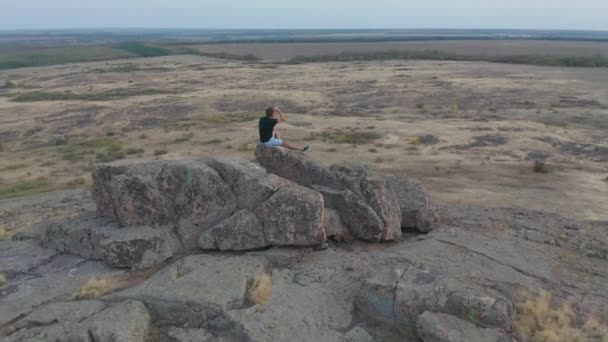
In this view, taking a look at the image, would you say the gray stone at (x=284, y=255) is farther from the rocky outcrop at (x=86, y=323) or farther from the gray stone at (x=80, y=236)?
the gray stone at (x=80, y=236)

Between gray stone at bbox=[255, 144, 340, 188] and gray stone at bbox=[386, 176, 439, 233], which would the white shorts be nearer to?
gray stone at bbox=[255, 144, 340, 188]

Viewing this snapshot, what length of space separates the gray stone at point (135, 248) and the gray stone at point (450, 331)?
664 cm

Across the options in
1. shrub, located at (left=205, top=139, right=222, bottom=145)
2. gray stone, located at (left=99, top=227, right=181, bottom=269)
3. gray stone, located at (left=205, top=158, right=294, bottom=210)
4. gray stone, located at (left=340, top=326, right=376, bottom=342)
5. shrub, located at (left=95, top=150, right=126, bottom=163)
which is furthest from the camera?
shrub, located at (left=205, top=139, right=222, bottom=145)

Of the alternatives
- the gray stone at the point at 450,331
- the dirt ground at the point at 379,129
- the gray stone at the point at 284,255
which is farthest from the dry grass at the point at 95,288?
the dirt ground at the point at 379,129

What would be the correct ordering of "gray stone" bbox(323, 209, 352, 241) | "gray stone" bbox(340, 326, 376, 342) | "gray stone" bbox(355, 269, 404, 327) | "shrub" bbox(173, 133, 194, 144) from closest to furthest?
"gray stone" bbox(340, 326, 376, 342)
"gray stone" bbox(355, 269, 404, 327)
"gray stone" bbox(323, 209, 352, 241)
"shrub" bbox(173, 133, 194, 144)

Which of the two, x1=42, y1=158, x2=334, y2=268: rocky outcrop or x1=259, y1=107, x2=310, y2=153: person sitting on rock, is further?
x1=259, y1=107, x2=310, y2=153: person sitting on rock

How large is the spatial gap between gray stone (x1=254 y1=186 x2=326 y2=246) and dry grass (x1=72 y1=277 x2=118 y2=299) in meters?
3.87

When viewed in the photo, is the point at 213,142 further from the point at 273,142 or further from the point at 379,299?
the point at 379,299

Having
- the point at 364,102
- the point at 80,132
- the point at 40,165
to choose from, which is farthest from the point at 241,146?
the point at 364,102

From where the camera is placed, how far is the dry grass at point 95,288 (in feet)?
38.1

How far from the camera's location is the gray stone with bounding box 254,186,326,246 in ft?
42.7

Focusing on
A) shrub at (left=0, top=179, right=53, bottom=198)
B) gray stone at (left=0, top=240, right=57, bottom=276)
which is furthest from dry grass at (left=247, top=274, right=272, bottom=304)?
shrub at (left=0, top=179, right=53, bottom=198)

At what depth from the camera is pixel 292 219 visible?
42.7ft

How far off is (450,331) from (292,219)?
16.3 feet
